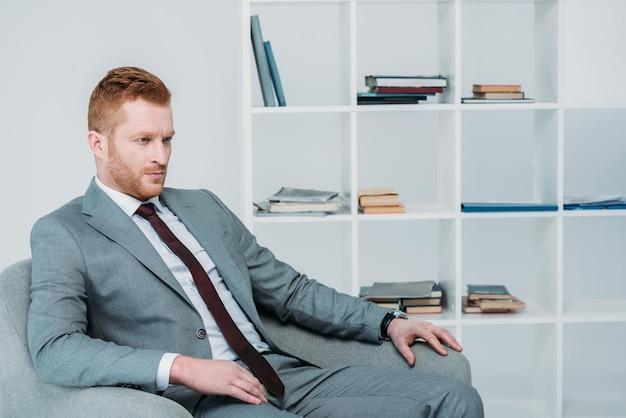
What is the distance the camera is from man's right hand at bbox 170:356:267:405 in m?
2.14

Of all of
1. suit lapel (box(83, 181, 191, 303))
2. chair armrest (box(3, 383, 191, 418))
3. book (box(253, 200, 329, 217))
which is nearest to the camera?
chair armrest (box(3, 383, 191, 418))

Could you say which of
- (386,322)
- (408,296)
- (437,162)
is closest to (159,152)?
(386,322)

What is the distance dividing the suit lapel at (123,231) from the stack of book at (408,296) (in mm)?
1362

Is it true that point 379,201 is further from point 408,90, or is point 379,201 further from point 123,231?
point 123,231

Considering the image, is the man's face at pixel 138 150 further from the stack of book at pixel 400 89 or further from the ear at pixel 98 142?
the stack of book at pixel 400 89

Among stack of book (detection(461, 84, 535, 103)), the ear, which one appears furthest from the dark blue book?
the ear

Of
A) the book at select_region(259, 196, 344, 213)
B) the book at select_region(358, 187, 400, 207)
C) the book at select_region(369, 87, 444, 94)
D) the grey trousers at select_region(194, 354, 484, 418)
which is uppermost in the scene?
the book at select_region(369, 87, 444, 94)

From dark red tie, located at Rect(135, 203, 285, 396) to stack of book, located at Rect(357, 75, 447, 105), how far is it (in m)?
1.30

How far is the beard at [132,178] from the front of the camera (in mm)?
2502

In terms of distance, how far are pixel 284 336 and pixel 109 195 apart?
659 mm

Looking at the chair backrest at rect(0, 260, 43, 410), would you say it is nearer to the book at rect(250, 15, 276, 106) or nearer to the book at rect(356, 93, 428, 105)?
the book at rect(250, 15, 276, 106)

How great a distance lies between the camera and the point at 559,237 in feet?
12.3

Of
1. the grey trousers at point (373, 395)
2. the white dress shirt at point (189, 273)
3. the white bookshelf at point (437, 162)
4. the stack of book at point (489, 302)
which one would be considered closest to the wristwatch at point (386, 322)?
the grey trousers at point (373, 395)

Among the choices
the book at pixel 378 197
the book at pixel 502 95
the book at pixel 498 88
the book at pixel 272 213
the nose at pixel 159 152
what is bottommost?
the book at pixel 272 213
